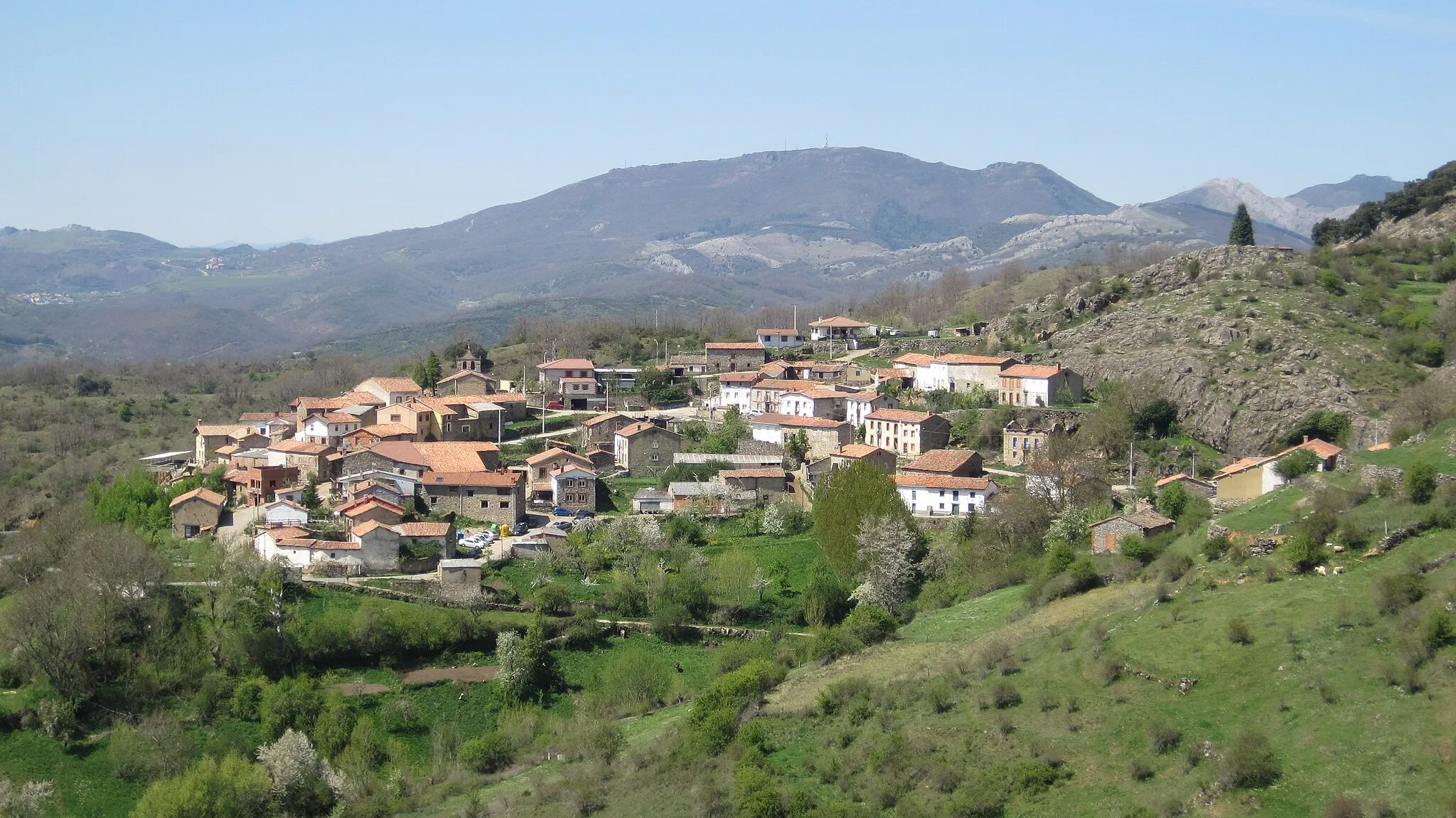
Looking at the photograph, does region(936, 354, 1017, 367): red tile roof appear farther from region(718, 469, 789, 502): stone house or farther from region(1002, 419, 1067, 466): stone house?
region(718, 469, 789, 502): stone house

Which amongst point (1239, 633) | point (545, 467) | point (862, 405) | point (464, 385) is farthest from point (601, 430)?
point (1239, 633)

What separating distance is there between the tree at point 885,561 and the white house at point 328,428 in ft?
69.8

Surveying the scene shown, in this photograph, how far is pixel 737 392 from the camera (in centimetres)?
5897

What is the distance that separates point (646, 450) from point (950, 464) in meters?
11.2

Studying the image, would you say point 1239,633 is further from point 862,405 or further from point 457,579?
point 862,405

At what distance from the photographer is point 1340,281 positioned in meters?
56.2

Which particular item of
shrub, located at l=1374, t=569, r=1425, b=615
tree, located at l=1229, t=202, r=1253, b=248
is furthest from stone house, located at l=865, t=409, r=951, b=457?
shrub, located at l=1374, t=569, r=1425, b=615

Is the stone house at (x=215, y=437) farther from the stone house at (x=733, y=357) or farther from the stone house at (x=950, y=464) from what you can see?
the stone house at (x=950, y=464)

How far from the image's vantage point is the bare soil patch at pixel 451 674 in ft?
110

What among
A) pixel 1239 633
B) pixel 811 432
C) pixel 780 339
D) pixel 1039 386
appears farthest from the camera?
pixel 780 339

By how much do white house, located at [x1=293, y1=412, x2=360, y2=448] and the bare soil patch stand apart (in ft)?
56.8

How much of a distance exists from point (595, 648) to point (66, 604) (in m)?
12.4

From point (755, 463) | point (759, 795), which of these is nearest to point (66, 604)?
point (759, 795)

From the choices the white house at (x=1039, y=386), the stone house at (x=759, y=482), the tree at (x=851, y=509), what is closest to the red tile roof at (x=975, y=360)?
the white house at (x=1039, y=386)
